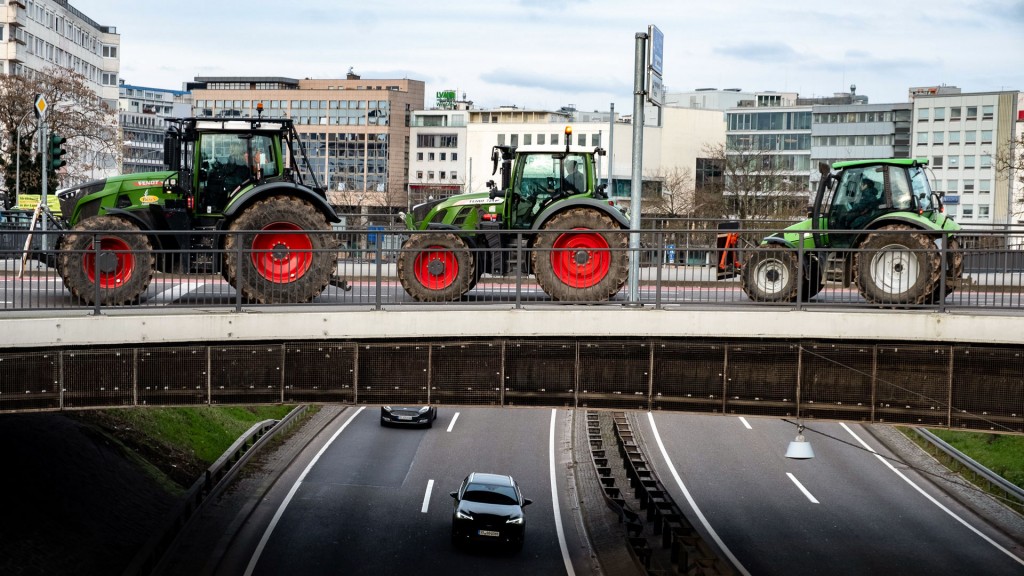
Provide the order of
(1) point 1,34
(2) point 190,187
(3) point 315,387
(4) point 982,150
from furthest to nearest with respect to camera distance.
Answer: (4) point 982,150 → (1) point 1,34 → (2) point 190,187 → (3) point 315,387

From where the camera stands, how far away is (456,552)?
2792 cm

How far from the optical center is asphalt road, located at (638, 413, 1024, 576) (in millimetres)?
27266

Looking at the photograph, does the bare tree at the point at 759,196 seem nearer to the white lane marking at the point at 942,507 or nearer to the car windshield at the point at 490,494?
the white lane marking at the point at 942,507

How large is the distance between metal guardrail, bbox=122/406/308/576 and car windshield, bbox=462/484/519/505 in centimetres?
641

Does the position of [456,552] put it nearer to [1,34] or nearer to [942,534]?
[942,534]

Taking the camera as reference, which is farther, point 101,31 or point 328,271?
point 101,31

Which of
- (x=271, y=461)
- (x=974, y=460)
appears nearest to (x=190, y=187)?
(x=271, y=461)

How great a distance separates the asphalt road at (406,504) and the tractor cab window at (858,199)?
32.0 feet

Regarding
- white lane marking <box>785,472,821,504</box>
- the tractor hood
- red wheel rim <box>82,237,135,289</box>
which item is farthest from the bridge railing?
white lane marking <box>785,472,821,504</box>

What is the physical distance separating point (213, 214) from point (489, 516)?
1046cm

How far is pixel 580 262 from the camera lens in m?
18.5

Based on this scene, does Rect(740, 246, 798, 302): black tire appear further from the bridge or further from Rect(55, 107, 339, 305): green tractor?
Rect(55, 107, 339, 305): green tractor

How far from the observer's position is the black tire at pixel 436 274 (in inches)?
704

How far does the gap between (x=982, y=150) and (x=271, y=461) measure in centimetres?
10821
